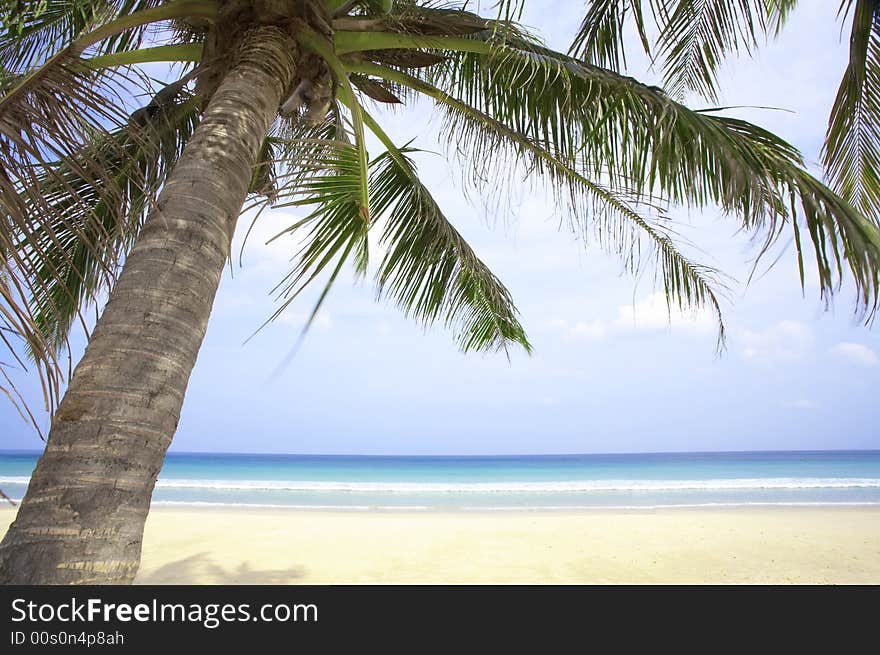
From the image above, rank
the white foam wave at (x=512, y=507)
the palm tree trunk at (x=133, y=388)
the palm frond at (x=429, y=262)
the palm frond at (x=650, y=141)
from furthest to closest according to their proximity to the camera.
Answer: the white foam wave at (x=512, y=507) → the palm frond at (x=429, y=262) → the palm frond at (x=650, y=141) → the palm tree trunk at (x=133, y=388)

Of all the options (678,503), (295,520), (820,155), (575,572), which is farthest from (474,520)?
(820,155)

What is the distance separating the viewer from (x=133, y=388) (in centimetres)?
159

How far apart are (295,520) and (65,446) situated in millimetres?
9230

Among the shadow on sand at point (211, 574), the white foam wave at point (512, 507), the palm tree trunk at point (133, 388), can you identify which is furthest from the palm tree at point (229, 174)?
the white foam wave at point (512, 507)

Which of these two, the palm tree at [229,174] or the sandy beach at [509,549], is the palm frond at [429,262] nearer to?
the palm tree at [229,174]

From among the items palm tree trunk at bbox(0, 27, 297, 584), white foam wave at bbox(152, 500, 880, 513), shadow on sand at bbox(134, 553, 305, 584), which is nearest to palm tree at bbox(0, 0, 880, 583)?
palm tree trunk at bbox(0, 27, 297, 584)

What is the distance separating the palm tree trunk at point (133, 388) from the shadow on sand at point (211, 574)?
4281 mm

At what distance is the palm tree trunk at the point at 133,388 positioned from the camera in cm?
137

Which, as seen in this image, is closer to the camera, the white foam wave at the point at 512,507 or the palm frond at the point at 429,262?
the palm frond at the point at 429,262

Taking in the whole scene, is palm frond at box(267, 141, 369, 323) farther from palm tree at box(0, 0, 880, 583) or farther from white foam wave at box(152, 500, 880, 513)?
white foam wave at box(152, 500, 880, 513)

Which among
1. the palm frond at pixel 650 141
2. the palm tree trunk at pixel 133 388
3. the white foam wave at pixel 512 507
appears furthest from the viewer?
the white foam wave at pixel 512 507

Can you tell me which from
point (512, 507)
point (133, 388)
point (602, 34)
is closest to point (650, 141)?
point (602, 34)

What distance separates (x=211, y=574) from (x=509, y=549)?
11.3 ft

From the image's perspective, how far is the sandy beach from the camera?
5773mm
